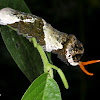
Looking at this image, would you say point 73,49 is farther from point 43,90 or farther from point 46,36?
point 43,90

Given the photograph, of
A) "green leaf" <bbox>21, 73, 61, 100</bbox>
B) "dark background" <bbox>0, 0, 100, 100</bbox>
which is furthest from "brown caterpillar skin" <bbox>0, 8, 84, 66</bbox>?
"dark background" <bbox>0, 0, 100, 100</bbox>

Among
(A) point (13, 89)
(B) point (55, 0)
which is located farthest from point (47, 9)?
(A) point (13, 89)

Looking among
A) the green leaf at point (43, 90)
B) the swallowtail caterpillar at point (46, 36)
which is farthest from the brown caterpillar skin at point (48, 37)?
the green leaf at point (43, 90)

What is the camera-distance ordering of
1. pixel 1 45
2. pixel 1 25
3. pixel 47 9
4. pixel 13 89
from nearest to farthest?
1. pixel 1 25
2. pixel 1 45
3. pixel 13 89
4. pixel 47 9

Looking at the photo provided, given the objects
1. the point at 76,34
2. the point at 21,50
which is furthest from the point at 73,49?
the point at 76,34

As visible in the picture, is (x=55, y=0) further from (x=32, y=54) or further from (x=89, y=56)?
(x=32, y=54)

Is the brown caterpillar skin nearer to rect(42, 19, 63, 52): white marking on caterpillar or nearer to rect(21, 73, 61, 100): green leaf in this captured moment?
rect(42, 19, 63, 52): white marking on caterpillar
